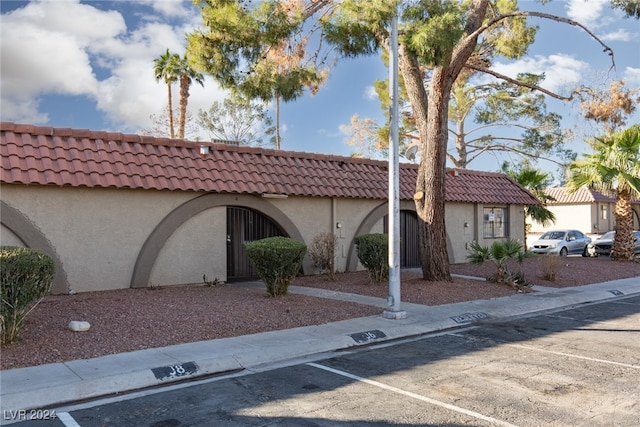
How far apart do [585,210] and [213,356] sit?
41486 mm

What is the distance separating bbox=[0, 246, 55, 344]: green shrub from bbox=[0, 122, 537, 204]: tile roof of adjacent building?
4.56 meters

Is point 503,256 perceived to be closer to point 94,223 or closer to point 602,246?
point 94,223

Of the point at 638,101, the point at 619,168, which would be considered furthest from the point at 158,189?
the point at 638,101

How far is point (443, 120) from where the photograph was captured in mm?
14828

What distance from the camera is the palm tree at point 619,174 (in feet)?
71.1

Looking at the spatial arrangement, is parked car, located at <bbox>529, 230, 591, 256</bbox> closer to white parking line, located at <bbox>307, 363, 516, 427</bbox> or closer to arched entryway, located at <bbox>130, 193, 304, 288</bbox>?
arched entryway, located at <bbox>130, 193, 304, 288</bbox>

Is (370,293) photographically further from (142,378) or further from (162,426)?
(162,426)

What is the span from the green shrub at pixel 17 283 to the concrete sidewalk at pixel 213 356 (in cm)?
100

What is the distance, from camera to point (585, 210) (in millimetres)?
42188

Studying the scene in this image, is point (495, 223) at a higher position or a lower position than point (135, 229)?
higher

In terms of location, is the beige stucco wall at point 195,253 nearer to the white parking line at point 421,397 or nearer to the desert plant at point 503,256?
the desert plant at point 503,256

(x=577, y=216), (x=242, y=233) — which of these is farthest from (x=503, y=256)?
(x=577, y=216)

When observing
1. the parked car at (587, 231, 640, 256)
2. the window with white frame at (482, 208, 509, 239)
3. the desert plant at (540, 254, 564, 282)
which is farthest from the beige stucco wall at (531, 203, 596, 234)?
the desert plant at (540, 254, 564, 282)

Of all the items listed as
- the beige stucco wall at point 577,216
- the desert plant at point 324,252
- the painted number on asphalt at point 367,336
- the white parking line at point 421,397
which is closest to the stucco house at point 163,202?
the desert plant at point 324,252
